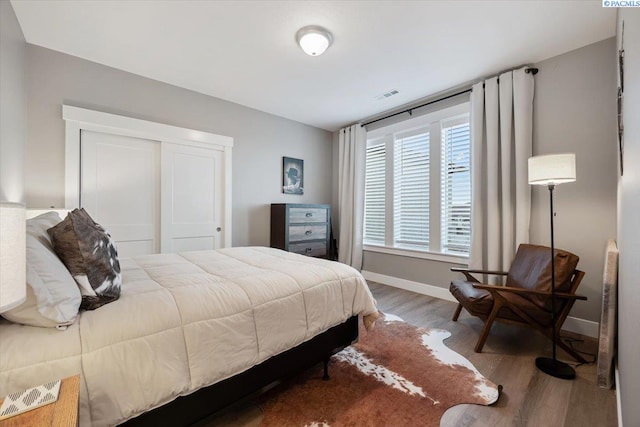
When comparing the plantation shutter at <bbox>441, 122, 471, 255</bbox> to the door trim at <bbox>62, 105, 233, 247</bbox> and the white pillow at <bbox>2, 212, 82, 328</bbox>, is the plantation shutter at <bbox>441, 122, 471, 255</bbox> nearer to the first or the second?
the door trim at <bbox>62, 105, 233, 247</bbox>

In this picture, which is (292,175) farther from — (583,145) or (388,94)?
(583,145)

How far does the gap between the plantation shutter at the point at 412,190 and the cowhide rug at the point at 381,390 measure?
1.84 m

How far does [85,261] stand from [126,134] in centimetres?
243

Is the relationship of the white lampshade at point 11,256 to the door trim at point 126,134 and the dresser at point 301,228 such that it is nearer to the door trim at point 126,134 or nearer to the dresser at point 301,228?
the door trim at point 126,134

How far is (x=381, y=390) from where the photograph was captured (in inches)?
65.5

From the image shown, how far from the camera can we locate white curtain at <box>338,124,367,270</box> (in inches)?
171

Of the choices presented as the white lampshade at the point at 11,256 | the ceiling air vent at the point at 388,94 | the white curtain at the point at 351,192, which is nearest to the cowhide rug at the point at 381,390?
the white lampshade at the point at 11,256

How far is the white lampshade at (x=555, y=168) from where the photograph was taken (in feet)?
6.10

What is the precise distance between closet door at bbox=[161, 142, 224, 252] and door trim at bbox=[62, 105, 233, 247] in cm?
8

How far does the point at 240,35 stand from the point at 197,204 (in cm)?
206

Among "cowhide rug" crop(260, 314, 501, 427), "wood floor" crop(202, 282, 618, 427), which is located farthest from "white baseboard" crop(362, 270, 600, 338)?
"cowhide rug" crop(260, 314, 501, 427)

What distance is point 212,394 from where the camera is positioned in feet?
3.97

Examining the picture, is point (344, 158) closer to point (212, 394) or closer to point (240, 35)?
point (240, 35)

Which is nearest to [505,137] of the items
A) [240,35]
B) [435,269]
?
[435,269]
